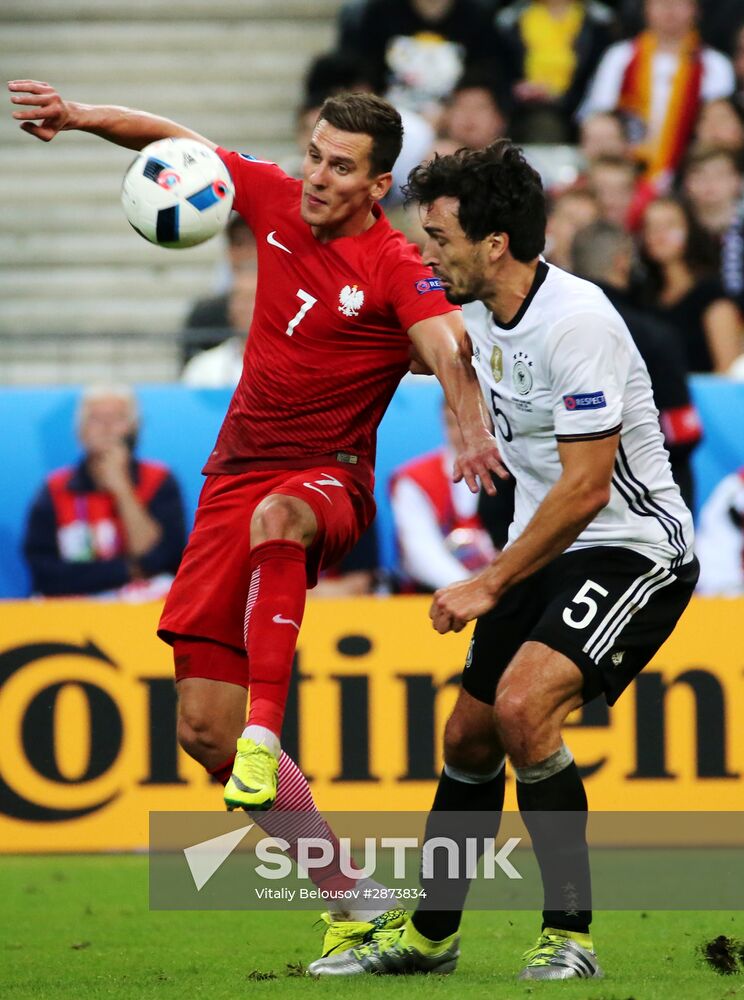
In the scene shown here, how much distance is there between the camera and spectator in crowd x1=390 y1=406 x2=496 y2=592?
977 centimetres

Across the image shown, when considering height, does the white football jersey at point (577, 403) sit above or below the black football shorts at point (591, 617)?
above

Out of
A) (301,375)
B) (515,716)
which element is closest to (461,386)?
(301,375)

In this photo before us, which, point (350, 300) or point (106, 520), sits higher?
point (350, 300)

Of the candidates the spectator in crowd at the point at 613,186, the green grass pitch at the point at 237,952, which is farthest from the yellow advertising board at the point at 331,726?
the spectator in crowd at the point at 613,186

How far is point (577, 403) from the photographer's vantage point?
17.3ft

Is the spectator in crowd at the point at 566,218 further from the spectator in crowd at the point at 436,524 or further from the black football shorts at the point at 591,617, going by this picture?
the black football shorts at the point at 591,617

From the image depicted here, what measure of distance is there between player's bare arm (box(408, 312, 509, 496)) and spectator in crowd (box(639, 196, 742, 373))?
17.9ft

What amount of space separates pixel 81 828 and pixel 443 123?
645 cm

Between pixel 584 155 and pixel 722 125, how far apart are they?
0.97m

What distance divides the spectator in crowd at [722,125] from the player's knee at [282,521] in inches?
296

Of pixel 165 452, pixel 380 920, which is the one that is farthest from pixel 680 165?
pixel 380 920

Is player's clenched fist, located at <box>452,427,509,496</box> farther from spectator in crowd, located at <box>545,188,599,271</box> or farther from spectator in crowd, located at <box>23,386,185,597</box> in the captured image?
spectator in crowd, located at <box>545,188,599,271</box>

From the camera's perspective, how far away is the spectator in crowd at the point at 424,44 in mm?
13453

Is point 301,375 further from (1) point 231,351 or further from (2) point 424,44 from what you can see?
(2) point 424,44
